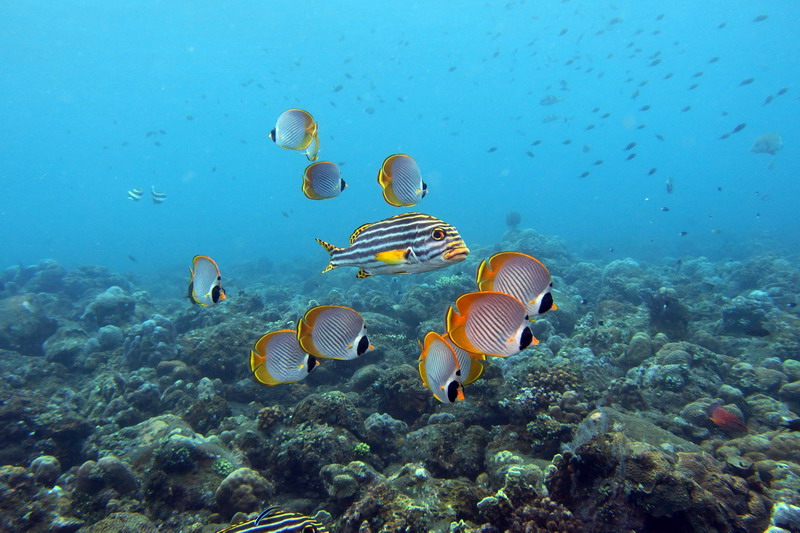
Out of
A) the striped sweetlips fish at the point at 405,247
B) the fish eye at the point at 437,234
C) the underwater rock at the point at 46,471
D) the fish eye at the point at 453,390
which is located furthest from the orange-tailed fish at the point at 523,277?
the underwater rock at the point at 46,471

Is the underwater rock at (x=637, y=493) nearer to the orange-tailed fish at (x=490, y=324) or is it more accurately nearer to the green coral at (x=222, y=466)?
the orange-tailed fish at (x=490, y=324)

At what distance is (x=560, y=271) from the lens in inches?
756

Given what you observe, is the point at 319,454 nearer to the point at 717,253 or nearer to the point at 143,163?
the point at 717,253

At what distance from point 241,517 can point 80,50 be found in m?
107

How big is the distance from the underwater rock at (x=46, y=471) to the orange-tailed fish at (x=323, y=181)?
5.40 meters

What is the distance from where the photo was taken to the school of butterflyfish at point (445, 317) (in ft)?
8.36

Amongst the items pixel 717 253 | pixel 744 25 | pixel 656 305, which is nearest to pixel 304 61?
pixel 717 253

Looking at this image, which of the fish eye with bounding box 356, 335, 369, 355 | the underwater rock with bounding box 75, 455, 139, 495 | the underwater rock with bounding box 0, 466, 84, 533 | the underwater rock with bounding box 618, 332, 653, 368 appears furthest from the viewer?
the underwater rock with bounding box 618, 332, 653, 368

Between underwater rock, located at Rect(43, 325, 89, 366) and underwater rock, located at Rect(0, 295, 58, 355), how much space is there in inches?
35.4

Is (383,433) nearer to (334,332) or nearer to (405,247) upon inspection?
(334,332)

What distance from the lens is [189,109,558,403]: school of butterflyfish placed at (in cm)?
255

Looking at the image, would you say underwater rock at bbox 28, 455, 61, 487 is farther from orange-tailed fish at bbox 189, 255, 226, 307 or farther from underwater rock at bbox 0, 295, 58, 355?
underwater rock at bbox 0, 295, 58, 355

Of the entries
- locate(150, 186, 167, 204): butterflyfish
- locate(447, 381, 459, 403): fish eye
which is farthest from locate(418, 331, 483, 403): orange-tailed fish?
locate(150, 186, 167, 204): butterflyfish

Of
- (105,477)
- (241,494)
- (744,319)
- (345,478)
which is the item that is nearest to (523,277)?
(345,478)
